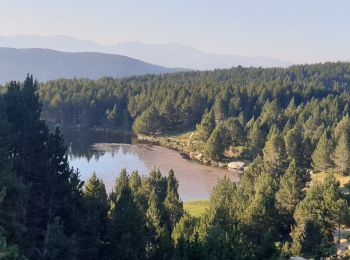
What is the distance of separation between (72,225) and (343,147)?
4978cm

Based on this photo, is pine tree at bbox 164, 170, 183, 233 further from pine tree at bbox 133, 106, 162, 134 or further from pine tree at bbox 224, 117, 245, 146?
pine tree at bbox 133, 106, 162, 134

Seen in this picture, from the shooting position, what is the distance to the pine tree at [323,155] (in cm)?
7338

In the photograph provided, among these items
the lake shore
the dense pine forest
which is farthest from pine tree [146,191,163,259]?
the lake shore

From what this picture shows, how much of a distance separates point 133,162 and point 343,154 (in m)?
39.5

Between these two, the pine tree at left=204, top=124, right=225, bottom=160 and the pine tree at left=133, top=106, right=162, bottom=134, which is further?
the pine tree at left=133, top=106, right=162, bottom=134

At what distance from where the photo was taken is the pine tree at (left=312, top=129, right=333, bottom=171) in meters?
73.4

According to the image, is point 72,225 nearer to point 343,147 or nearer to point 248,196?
point 248,196

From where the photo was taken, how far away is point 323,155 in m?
73.4

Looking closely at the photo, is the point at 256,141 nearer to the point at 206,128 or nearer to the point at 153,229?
the point at 206,128

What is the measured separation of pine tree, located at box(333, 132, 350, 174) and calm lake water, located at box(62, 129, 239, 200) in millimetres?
16845

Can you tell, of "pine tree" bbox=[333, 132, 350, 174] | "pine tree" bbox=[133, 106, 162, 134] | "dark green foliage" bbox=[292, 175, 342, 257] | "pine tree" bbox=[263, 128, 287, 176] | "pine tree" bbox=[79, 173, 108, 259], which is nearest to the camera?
"pine tree" bbox=[79, 173, 108, 259]

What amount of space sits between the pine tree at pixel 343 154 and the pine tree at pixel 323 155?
5.06 ft

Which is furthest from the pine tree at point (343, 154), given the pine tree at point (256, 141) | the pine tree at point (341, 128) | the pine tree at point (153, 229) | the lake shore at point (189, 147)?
the pine tree at point (153, 229)

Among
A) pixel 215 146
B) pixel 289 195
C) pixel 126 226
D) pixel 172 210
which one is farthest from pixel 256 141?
pixel 126 226
